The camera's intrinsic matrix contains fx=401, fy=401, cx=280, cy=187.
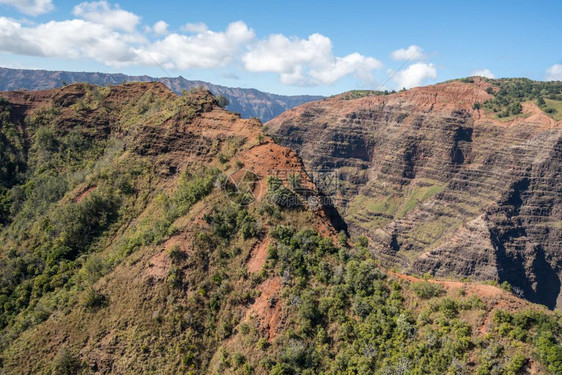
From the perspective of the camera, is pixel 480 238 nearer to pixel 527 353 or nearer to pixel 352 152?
pixel 352 152

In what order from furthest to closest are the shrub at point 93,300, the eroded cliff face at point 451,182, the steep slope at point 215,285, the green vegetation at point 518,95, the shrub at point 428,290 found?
the green vegetation at point 518,95 → the eroded cliff face at point 451,182 → the shrub at point 93,300 → the shrub at point 428,290 → the steep slope at point 215,285

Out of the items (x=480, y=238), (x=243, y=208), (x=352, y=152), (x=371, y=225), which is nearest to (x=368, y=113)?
(x=352, y=152)

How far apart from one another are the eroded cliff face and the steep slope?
8087cm

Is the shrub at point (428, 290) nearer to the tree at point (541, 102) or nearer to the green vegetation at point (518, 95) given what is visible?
the green vegetation at point (518, 95)

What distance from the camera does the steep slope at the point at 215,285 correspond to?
3516cm

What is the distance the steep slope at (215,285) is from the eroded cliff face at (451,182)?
80.9m

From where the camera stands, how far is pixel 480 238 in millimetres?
114750

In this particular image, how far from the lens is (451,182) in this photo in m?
136

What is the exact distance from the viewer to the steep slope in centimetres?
3516

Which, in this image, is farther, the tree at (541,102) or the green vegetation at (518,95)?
the green vegetation at (518,95)

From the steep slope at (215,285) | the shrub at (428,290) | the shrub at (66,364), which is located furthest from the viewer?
the shrub at (66,364)

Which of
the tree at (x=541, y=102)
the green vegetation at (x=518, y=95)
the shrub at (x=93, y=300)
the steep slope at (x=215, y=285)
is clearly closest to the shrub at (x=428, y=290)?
the steep slope at (x=215, y=285)

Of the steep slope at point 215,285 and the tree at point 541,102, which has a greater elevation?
the tree at point 541,102

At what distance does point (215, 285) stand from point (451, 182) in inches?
4386
